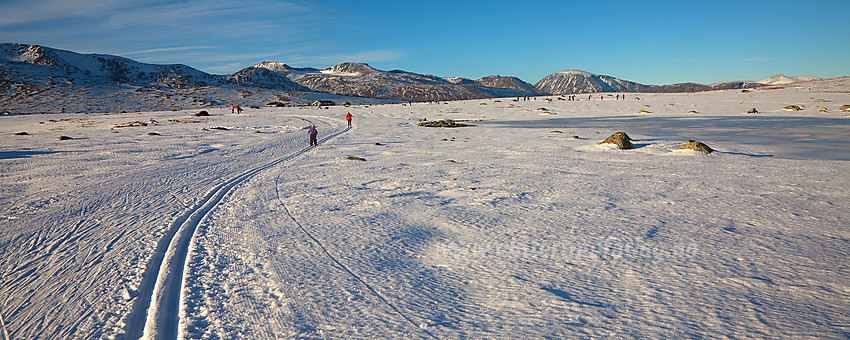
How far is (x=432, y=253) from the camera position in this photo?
6203mm

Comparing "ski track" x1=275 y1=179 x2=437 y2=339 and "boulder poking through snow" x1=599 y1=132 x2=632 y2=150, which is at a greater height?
"boulder poking through snow" x1=599 y1=132 x2=632 y2=150

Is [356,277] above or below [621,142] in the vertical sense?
below

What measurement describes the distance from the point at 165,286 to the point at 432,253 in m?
3.72

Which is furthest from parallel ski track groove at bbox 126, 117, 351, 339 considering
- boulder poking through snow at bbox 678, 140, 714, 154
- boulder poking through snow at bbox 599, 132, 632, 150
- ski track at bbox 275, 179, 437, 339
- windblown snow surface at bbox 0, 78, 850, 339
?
boulder poking through snow at bbox 678, 140, 714, 154

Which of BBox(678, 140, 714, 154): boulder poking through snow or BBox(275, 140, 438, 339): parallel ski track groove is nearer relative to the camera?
BBox(275, 140, 438, 339): parallel ski track groove

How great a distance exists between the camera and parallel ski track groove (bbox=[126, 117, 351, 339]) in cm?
421

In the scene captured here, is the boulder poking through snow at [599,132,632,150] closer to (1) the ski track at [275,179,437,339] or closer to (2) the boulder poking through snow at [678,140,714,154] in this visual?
(2) the boulder poking through snow at [678,140,714,154]

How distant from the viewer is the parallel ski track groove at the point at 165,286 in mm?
4215

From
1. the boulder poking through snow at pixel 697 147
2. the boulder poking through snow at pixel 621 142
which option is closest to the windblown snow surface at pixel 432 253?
the boulder poking through snow at pixel 697 147

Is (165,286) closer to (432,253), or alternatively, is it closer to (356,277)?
(356,277)

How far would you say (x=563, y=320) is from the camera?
4180 mm

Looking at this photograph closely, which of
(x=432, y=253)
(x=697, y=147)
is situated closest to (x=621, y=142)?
(x=697, y=147)

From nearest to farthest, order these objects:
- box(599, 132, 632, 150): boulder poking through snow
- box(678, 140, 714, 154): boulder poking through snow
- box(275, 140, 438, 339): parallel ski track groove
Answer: box(275, 140, 438, 339): parallel ski track groove < box(678, 140, 714, 154): boulder poking through snow < box(599, 132, 632, 150): boulder poking through snow

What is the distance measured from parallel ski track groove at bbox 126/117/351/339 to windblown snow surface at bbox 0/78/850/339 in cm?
3
